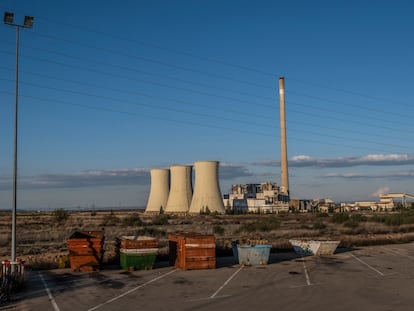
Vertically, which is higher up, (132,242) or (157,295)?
(132,242)

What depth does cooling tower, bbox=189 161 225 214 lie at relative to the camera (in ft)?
205

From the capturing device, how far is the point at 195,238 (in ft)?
58.3

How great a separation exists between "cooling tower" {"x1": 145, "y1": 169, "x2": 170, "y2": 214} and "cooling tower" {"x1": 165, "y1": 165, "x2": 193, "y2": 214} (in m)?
6.30

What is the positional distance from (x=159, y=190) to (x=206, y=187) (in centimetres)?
1925

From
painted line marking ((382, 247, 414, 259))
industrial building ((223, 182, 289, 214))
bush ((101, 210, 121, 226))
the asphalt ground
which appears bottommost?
painted line marking ((382, 247, 414, 259))

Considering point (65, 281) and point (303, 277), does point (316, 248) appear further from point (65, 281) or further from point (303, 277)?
point (65, 281)

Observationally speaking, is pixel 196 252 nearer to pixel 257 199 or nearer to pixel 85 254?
pixel 85 254

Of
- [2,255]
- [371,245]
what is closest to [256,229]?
[371,245]

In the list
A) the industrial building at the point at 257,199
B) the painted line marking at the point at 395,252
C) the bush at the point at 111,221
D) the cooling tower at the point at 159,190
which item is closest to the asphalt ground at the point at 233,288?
the painted line marking at the point at 395,252

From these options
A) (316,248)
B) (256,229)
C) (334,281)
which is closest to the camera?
(334,281)

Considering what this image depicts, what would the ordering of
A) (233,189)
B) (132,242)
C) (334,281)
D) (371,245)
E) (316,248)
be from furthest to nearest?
1. (233,189)
2. (371,245)
3. (316,248)
4. (132,242)
5. (334,281)

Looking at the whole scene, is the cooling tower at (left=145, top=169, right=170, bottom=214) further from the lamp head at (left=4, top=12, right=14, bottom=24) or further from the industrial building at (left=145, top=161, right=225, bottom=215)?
the lamp head at (left=4, top=12, right=14, bottom=24)

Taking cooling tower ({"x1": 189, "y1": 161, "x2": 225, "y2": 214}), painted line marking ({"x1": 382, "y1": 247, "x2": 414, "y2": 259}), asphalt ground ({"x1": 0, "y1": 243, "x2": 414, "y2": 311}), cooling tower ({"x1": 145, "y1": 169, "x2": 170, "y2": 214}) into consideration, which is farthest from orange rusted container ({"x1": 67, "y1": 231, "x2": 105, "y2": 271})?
cooling tower ({"x1": 145, "y1": 169, "x2": 170, "y2": 214})

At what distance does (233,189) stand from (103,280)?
110 m
